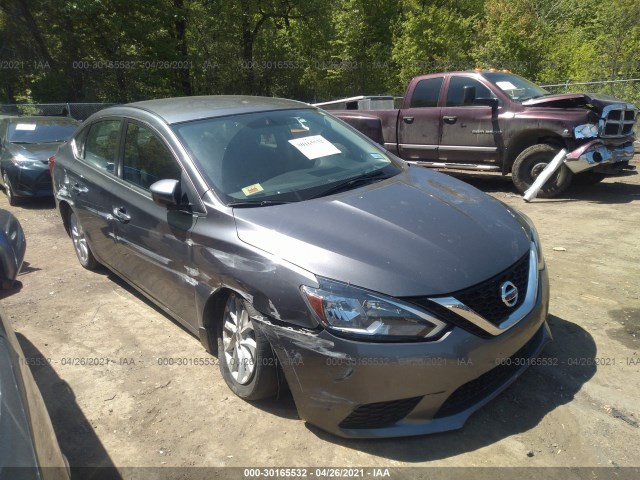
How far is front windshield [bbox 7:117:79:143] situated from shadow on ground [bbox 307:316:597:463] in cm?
874

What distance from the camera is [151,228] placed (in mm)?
3621

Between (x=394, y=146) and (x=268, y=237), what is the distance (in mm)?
7028

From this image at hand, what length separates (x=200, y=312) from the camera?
3258mm

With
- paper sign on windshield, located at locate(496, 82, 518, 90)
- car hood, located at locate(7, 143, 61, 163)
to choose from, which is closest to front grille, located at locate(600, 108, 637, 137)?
paper sign on windshield, located at locate(496, 82, 518, 90)

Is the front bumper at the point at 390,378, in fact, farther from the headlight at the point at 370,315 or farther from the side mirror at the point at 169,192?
the side mirror at the point at 169,192

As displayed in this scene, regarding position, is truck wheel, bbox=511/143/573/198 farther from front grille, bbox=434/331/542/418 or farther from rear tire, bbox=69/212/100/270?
rear tire, bbox=69/212/100/270

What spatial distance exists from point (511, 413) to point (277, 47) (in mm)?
23187

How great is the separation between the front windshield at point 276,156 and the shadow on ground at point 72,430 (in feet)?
5.12

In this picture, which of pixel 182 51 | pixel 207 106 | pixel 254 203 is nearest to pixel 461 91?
pixel 207 106

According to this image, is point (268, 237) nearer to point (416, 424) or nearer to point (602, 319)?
point (416, 424)

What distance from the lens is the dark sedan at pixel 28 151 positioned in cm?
849

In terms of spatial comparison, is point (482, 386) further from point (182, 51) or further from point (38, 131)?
point (182, 51)

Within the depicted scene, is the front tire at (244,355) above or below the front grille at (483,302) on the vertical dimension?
below

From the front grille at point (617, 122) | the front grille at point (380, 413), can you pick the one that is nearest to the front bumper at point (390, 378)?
the front grille at point (380, 413)
